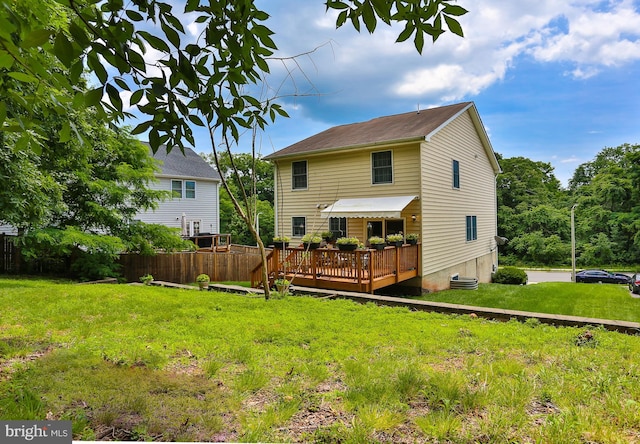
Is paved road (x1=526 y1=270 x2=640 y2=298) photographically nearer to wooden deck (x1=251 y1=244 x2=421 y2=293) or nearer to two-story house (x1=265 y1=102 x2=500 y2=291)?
two-story house (x1=265 y1=102 x2=500 y2=291)

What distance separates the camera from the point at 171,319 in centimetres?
524

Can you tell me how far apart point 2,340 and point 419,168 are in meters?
11.5

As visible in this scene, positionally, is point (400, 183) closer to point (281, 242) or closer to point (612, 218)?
point (281, 242)

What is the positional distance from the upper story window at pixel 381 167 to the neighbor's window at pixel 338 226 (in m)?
2.09

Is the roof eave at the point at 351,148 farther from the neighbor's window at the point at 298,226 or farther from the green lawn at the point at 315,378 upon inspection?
the green lawn at the point at 315,378

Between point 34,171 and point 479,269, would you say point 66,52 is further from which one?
point 479,269

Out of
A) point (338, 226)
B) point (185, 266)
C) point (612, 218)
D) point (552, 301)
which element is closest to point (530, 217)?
point (612, 218)

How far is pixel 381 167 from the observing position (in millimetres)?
13250

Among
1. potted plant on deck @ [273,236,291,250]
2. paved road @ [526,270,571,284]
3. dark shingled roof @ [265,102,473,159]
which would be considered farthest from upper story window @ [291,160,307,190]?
paved road @ [526,270,571,284]

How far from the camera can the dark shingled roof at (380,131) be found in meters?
12.9

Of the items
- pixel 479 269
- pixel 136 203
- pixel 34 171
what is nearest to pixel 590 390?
pixel 34 171

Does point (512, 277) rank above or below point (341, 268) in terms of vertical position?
below

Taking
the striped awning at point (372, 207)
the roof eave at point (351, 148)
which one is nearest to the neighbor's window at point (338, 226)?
the striped awning at point (372, 207)

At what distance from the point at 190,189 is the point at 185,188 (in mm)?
351
